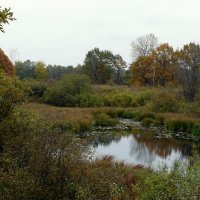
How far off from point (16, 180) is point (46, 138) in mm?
1685

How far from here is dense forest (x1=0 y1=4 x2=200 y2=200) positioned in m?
8.72

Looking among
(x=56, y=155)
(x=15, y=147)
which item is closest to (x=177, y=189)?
(x=56, y=155)

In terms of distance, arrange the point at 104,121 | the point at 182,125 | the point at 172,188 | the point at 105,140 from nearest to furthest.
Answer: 1. the point at 172,188
2. the point at 105,140
3. the point at 182,125
4. the point at 104,121

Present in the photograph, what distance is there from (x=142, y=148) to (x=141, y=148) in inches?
2.7

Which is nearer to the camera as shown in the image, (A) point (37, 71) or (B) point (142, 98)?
(B) point (142, 98)

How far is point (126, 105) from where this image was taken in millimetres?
47250

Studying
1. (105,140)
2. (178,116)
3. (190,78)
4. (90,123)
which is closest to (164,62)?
(190,78)

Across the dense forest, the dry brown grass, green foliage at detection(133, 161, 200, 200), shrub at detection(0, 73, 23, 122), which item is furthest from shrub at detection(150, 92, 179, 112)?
green foliage at detection(133, 161, 200, 200)

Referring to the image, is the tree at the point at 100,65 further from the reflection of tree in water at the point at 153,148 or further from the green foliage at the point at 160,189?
the green foliage at the point at 160,189

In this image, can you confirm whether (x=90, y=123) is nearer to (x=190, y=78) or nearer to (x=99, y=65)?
(x=190, y=78)

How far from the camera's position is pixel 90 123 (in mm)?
32531

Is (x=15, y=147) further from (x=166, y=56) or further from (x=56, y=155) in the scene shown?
(x=166, y=56)

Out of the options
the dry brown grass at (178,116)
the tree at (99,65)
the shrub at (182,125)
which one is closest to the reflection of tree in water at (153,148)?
the shrub at (182,125)

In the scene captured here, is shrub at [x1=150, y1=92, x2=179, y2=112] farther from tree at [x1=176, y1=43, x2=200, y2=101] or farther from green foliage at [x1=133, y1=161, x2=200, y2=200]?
green foliage at [x1=133, y1=161, x2=200, y2=200]
